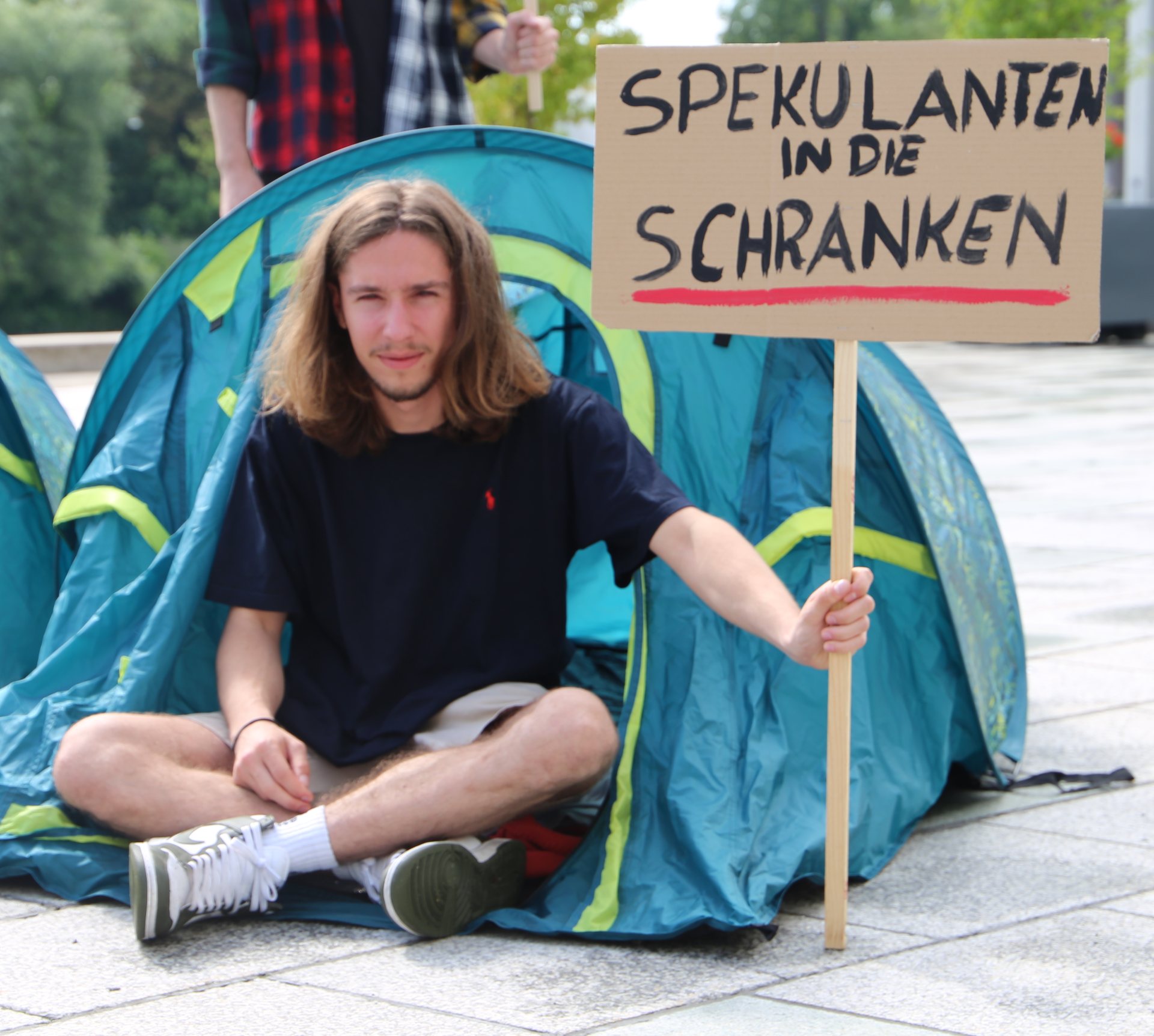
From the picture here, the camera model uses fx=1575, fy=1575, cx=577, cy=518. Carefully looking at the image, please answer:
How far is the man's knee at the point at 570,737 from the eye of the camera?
2.45 metres

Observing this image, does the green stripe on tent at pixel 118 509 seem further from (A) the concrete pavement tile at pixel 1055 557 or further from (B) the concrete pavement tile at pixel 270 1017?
(A) the concrete pavement tile at pixel 1055 557

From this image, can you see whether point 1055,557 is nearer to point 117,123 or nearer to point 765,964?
point 765,964

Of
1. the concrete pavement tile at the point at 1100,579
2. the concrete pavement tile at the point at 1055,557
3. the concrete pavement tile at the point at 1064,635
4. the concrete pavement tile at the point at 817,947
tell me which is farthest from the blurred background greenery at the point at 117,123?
the concrete pavement tile at the point at 817,947

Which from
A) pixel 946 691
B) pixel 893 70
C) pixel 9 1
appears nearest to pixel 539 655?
pixel 946 691

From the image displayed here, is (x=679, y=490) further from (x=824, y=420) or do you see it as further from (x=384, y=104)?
(x=384, y=104)

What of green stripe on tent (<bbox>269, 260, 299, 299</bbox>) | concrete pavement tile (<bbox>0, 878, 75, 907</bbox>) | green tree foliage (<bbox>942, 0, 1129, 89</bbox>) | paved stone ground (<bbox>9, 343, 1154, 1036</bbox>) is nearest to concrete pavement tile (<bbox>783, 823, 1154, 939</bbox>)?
paved stone ground (<bbox>9, 343, 1154, 1036</bbox>)

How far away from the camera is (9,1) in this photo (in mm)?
22516

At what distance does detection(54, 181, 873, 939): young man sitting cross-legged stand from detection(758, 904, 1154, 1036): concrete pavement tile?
58 centimetres

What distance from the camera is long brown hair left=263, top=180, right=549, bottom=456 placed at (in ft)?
8.80

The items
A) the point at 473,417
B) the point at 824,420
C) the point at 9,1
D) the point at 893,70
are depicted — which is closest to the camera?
the point at 893,70

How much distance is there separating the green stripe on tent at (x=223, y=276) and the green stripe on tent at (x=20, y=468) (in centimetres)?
59

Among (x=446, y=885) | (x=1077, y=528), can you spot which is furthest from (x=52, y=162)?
(x=446, y=885)

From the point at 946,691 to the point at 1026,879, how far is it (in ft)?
1.67

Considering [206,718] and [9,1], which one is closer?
[206,718]
